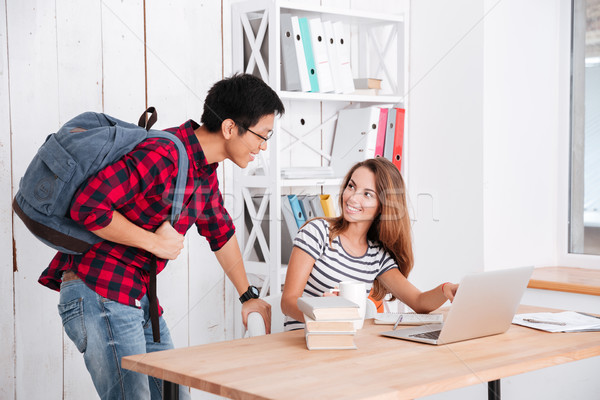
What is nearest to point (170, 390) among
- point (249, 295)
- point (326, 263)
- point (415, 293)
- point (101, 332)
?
point (101, 332)

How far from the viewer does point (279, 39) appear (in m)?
2.31

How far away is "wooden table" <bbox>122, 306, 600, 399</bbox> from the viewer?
A: 1006 mm

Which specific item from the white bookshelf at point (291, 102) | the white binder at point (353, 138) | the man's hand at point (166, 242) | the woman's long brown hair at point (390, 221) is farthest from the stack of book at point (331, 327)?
the white binder at point (353, 138)

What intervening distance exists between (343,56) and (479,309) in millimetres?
1447

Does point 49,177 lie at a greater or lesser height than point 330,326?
greater

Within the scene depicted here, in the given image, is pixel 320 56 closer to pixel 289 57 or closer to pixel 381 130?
pixel 289 57

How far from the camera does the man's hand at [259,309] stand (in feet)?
5.37

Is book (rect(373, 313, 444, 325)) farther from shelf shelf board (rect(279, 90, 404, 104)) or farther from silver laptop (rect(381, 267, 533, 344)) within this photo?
shelf shelf board (rect(279, 90, 404, 104))


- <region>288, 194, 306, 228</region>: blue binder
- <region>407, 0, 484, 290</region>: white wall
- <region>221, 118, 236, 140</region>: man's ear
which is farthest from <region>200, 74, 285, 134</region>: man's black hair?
<region>407, 0, 484, 290</region>: white wall

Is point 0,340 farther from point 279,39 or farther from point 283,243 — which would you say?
point 279,39

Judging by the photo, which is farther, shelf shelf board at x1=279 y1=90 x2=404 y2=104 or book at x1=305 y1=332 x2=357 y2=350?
shelf shelf board at x1=279 y1=90 x2=404 y2=104

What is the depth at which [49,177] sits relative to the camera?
4.24 feet

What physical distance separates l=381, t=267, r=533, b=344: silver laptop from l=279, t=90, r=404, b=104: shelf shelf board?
3.81 feet

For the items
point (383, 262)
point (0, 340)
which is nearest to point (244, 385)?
point (383, 262)
